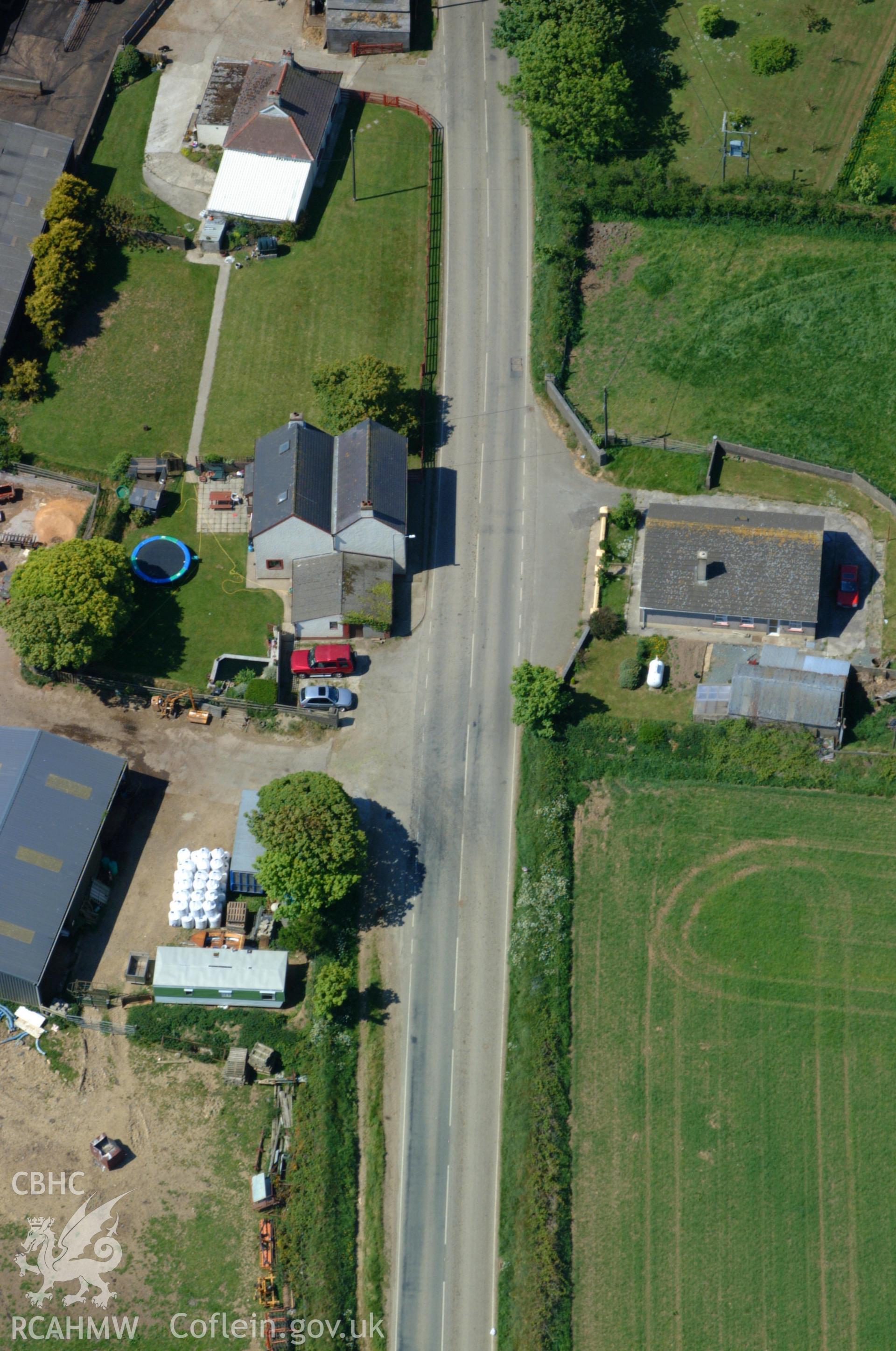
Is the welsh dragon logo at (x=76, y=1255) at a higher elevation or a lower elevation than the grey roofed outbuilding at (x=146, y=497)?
lower

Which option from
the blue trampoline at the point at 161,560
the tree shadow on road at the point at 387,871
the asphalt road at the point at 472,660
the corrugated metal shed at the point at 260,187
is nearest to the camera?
the asphalt road at the point at 472,660

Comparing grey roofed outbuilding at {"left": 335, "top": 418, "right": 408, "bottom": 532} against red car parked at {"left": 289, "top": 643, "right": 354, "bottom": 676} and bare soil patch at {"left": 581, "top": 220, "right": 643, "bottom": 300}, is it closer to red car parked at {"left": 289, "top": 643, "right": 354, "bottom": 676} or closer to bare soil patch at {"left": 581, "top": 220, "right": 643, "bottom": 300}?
red car parked at {"left": 289, "top": 643, "right": 354, "bottom": 676}

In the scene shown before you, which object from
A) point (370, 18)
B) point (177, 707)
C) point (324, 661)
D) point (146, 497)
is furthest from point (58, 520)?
point (370, 18)

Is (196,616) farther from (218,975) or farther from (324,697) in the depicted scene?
(218,975)

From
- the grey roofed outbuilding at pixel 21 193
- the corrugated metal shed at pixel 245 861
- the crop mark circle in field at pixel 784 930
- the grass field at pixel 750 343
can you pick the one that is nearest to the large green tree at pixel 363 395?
the grass field at pixel 750 343

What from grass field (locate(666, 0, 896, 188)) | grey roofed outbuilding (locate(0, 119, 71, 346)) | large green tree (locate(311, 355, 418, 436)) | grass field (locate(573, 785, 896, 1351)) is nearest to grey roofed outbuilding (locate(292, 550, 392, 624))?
large green tree (locate(311, 355, 418, 436))

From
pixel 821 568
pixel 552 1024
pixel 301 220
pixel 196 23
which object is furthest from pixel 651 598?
pixel 196 23

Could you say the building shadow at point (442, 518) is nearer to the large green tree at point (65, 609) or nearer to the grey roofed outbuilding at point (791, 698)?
the large green tree at point (65, 609)
